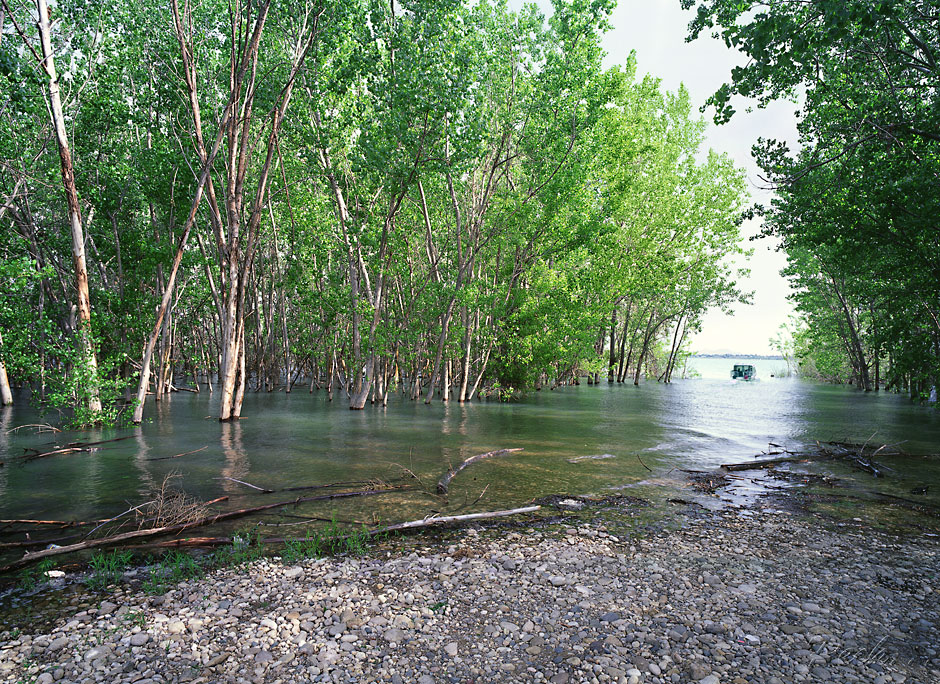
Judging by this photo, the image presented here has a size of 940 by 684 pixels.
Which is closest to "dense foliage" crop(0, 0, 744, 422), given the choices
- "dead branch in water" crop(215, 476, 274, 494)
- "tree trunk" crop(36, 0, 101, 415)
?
"tree trunk" crop(36, 0, 101, 415)

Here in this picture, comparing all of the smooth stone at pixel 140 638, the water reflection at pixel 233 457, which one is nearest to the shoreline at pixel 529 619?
the smooth stone at pixel 140 638

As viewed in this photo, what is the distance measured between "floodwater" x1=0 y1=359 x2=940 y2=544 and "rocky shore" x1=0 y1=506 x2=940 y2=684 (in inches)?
88.5

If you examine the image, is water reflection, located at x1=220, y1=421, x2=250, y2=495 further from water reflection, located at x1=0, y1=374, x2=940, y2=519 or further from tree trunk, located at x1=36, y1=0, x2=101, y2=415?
tree trunk, located at x1=36, y1=0, x2=101, y2=415

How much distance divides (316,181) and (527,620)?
22574mm

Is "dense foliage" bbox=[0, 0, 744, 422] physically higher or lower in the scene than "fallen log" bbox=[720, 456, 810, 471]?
higher

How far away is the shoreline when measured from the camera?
3752 mm

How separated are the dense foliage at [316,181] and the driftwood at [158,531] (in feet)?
21.1

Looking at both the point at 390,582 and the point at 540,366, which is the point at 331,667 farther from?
the point at 540,366

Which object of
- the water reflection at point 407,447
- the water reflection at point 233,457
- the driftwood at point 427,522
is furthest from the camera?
the water reflection at point 233,457

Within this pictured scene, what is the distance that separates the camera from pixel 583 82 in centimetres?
1855

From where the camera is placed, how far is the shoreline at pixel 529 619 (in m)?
3.75

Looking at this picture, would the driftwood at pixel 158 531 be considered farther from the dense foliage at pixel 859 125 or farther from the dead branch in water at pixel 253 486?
the dense foliage at pixel 859 125

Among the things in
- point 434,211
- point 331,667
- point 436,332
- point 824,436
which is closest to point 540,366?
point 436,332

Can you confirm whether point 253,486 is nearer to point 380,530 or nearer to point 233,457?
point 380,530
